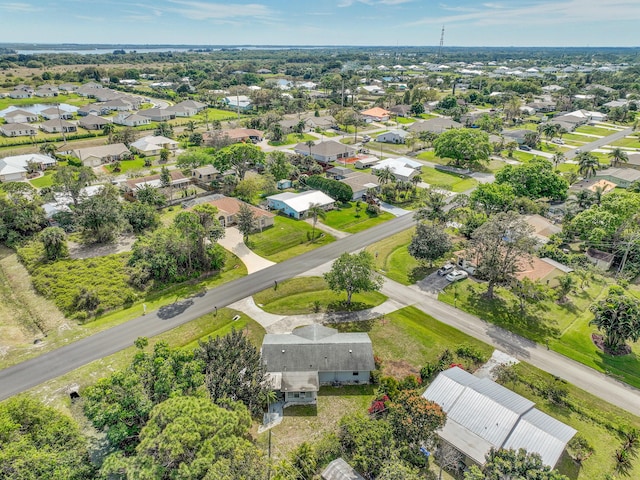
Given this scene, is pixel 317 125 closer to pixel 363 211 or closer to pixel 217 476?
pixel 363 211

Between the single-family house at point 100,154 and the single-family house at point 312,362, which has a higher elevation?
the single-family house at point 100,154

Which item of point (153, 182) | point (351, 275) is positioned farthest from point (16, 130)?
point (351, 275)

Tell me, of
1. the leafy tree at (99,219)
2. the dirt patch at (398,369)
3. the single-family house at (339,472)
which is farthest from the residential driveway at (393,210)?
the single-family house at (339,472)

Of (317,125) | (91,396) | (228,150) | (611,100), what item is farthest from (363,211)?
(611,100)

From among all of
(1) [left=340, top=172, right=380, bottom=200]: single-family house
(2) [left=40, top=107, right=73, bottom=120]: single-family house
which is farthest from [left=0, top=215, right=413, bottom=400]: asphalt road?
(2) [left=40, top=107, right=73, bottom=120]: single-family house

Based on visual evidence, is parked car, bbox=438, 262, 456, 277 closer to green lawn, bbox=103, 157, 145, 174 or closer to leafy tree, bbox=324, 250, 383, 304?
leafy tree, bbox=324, 250, 383, 304

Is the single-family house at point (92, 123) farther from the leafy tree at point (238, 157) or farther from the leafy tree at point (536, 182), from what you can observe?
the leafy tree at point (536, 182)
